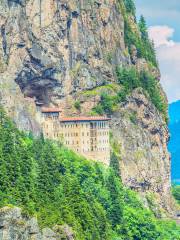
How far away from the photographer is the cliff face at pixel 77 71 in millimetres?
167125

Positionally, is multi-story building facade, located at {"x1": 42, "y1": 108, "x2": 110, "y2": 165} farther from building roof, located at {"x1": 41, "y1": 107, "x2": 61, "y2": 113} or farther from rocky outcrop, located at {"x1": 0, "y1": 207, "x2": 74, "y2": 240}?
rocky outcrop, located at {"x1": 0, "y1": 207, "x2": 74, "y2": 240}

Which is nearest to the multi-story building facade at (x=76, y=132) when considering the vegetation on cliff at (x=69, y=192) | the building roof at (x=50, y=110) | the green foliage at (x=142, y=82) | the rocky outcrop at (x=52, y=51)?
the building roof at (x=50, y=110)

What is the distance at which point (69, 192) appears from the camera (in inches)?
5546

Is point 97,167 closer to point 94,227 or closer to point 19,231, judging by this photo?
point 94,227

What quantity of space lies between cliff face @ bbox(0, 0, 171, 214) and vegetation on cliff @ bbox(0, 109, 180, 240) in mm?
8518

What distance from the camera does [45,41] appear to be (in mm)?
171750

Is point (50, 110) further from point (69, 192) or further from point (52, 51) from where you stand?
point (69, 192)

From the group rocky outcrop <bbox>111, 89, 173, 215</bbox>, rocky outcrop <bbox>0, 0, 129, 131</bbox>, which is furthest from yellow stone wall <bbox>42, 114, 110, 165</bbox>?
rocky outcrop <bbox>111, 89, 173, 215</bbox>

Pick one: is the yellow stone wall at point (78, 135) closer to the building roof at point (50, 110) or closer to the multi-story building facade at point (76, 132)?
the multi-story building facade at point (76, 132)

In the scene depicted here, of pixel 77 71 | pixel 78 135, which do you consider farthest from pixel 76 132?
pixel 77 71

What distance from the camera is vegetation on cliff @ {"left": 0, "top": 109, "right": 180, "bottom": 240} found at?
433ft

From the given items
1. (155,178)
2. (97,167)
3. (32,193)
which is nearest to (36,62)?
(97,167)

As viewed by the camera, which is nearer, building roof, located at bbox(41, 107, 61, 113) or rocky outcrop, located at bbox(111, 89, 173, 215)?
building roof, located at bbox(41, 107, 61, 113)

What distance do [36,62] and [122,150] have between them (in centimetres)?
1861
